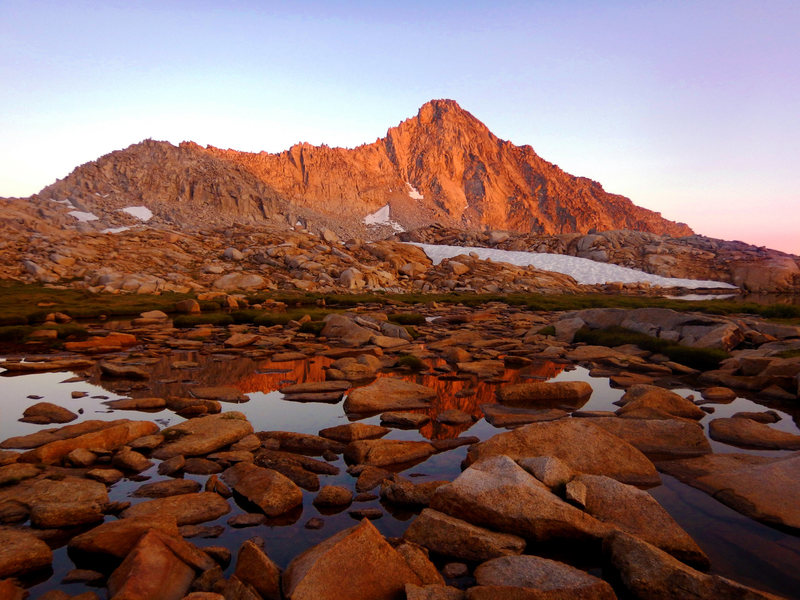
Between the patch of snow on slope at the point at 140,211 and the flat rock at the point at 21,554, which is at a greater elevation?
the patch of snow on slope at the point at 140,211

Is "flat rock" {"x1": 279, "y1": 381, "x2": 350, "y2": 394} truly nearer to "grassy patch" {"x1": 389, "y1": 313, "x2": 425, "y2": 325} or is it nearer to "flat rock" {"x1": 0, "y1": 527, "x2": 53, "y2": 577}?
"flat rock" {"x1": 0, "y1": 527, "x2": 53, "y2": 577}

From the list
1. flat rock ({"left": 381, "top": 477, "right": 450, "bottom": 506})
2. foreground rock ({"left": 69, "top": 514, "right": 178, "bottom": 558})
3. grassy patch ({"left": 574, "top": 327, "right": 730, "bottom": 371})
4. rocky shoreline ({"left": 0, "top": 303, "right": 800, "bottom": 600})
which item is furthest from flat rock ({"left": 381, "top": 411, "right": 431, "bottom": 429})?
grassy patch ({"left": 574, "top": 327, "right": 730, "bottom": 371})

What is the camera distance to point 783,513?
5.78 m

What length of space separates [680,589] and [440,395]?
26.9 feet

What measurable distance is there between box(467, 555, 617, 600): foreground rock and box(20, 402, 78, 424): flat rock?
30.9ft

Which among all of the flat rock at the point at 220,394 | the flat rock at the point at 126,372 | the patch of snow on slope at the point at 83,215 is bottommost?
the flat rock at the point at 126,372

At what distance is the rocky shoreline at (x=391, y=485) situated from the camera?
4383mm

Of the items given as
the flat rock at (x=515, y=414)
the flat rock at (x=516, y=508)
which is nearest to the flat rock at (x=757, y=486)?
the flat rock at (x=516, y=508)

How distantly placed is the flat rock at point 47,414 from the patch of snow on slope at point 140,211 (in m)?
142

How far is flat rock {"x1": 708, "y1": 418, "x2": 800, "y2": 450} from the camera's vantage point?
28.1 feet

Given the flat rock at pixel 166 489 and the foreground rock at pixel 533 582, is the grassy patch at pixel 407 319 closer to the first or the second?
the flat rock at pixel 166 489

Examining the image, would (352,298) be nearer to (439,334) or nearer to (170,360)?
(439,334)

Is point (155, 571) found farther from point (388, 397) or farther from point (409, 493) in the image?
point (388, 397)

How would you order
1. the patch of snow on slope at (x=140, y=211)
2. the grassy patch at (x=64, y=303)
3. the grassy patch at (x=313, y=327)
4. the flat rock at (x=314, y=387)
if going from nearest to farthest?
1. the flat rock at (x=314, y=387)
2. the grassy patch at (x=313, y=327)
3. the grassy patch at (x=64, y=303)
4. the patch of snow on slope at (x=140, y=211)
